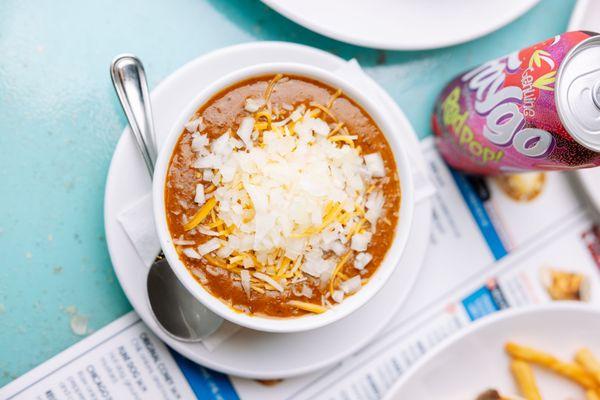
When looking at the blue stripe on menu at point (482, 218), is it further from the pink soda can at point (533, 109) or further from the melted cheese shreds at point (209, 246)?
the melted cheese shreds at point (209, 246)

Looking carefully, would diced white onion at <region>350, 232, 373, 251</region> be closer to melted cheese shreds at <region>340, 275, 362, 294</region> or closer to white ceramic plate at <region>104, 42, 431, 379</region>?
melted cheese shreds at <region>340, 275, 362, 294</region>

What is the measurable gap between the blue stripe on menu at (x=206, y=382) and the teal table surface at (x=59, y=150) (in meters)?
0.15

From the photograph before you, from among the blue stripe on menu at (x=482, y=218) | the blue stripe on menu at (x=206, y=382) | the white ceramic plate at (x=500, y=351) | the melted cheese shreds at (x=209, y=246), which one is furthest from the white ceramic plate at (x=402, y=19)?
the blue stripe on menu at (x=206, y=382)

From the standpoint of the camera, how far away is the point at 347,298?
898mm

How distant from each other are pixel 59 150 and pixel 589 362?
3.50ft

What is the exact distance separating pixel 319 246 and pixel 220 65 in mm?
347

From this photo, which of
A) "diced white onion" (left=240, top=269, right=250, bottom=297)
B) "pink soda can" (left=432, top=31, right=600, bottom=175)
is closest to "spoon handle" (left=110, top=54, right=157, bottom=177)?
"diced white onion" (left=240, top=269, right=250, bottom=297)

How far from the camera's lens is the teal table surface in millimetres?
1020

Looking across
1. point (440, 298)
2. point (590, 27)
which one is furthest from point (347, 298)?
point (590, 27)

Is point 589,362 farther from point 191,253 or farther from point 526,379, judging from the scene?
point 191,253

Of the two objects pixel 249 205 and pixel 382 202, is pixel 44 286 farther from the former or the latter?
pixel 382 202

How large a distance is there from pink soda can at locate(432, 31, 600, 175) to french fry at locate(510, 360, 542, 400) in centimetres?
A: 38

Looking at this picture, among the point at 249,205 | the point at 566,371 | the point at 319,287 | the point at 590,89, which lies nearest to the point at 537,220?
the point at 566,371

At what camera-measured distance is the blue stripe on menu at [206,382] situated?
3.49 feet
